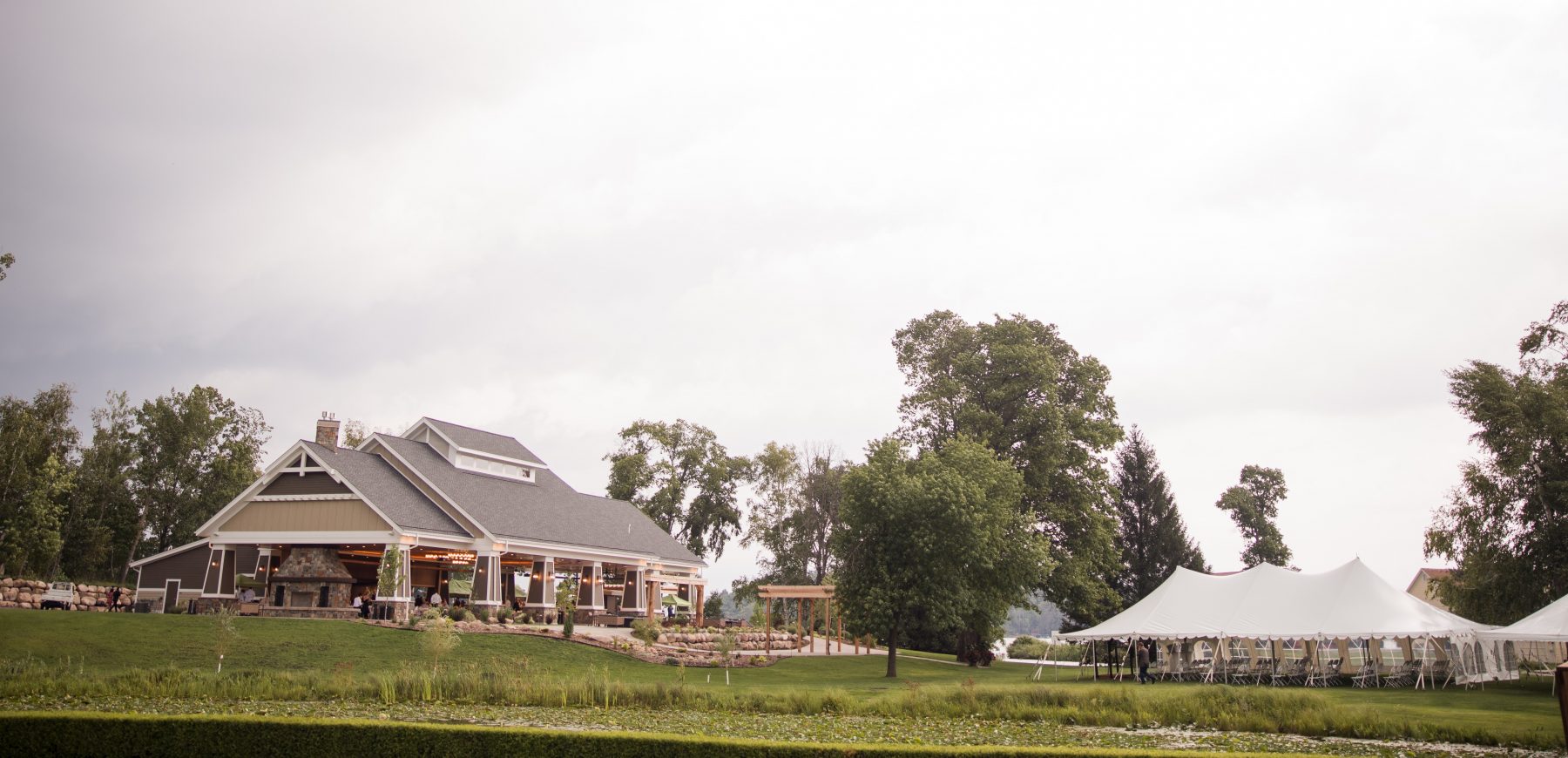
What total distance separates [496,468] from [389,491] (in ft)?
26.0

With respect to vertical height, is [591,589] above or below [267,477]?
below

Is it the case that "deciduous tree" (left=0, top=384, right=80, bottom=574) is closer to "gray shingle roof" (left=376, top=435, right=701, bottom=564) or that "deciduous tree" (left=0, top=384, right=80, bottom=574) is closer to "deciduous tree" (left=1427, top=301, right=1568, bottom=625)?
"gray shingle roof" (left=376, top=435, right=701, bottom=564)

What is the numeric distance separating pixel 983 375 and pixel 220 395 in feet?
132

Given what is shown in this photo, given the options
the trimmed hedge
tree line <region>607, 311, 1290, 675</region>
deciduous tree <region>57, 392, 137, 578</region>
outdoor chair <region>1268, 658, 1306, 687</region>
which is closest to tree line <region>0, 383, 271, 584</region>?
deciduous tree <region>57, 392, 137, 578</region>

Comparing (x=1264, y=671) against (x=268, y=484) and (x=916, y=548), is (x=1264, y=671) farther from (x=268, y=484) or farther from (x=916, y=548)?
(x=268, y=484)

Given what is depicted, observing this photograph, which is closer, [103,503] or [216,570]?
[216,570]

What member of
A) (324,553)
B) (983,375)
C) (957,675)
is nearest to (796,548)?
(983,375)

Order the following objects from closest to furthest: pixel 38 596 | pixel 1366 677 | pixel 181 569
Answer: pixel 1366 677 → pixel 38 596 → pixel 181 569

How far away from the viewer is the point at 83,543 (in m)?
47.4

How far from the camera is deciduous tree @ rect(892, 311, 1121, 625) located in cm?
3984

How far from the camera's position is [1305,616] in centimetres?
2872

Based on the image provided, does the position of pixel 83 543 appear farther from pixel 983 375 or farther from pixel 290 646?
pixel 983 375

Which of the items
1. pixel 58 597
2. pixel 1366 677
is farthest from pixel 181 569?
pixel 1366 677

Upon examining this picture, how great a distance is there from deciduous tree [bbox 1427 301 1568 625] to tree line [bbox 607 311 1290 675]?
505 inches
